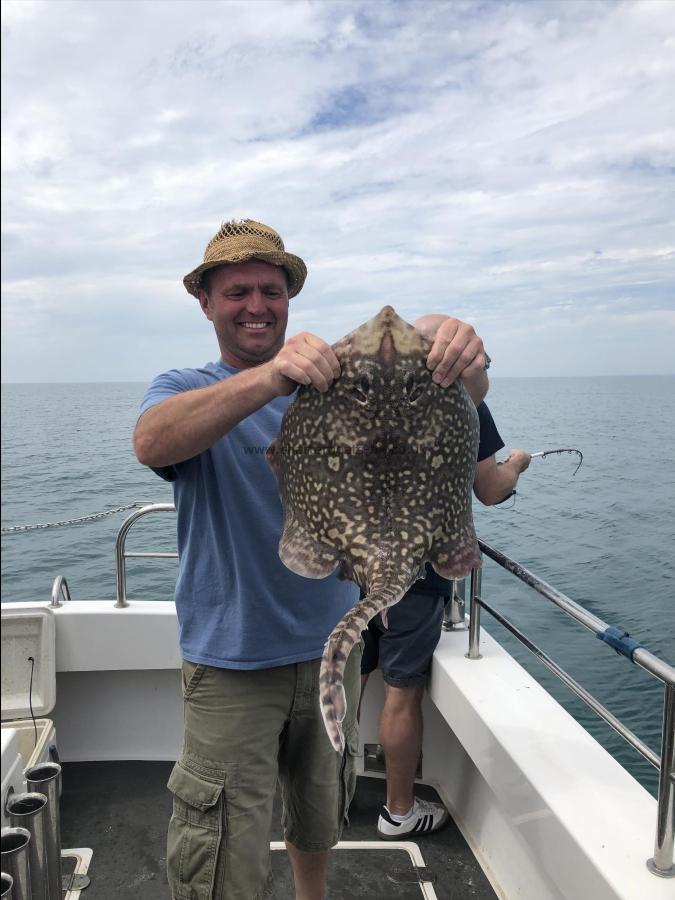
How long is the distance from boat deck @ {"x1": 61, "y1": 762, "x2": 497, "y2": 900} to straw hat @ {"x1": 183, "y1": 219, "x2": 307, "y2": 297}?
2856 mm

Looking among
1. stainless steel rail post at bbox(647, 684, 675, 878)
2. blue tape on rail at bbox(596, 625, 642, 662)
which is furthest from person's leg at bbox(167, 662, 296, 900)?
stainless steel rail post at bbox(647, 684, 675, 878)

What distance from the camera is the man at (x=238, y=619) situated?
240 centimetres

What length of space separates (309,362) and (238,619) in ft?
3.57

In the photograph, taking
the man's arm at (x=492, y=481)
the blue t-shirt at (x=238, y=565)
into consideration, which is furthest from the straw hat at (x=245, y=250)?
the man's arm at (x=492, y=481)

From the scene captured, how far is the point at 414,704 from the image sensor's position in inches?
151

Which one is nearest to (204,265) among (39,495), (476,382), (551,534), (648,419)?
(476,382)

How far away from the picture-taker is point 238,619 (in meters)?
2.44

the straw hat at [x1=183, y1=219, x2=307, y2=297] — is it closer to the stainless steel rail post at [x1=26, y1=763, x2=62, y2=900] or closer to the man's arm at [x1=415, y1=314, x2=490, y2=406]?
the man's arm at [x1=415, y1=314, x2=490, y2=406]

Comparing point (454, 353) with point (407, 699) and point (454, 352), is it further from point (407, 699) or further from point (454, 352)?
point (407, 699)

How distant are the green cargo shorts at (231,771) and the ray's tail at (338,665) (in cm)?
102

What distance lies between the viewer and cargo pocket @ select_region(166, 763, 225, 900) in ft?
7.78

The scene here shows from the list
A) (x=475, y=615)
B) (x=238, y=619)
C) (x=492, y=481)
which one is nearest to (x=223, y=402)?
(x=238, y=619)

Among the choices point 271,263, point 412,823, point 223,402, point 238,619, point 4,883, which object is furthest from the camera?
point 412,823

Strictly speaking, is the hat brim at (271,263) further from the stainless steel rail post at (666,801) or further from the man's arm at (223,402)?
the stainless steel rail post at (666,801)
